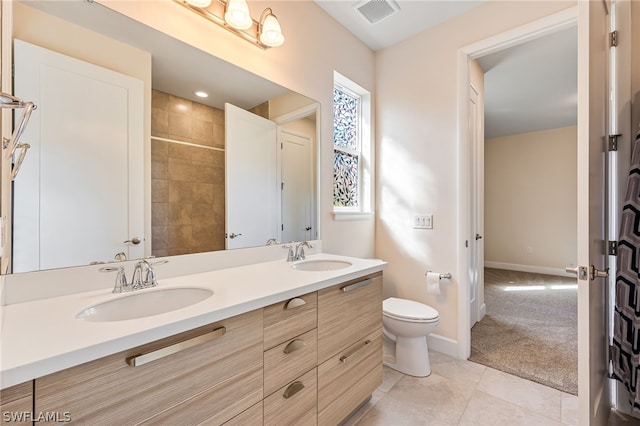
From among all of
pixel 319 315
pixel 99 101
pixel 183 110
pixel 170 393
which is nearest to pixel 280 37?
pixel 183 110

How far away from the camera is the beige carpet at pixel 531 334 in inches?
75.1

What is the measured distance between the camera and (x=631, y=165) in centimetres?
134

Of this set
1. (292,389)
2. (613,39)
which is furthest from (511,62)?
(292,389)

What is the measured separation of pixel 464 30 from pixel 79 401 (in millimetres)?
2877

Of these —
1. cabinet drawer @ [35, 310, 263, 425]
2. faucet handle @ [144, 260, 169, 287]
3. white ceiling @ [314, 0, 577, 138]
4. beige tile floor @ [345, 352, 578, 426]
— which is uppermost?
white ceiling @ [314, 0, 577, 138]

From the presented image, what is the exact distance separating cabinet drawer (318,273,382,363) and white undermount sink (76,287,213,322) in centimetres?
51

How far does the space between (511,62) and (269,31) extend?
2.45 m

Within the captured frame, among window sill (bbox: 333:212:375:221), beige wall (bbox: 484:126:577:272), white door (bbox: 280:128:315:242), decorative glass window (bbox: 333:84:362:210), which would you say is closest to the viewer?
white door (bbox: 280:128:315:242)

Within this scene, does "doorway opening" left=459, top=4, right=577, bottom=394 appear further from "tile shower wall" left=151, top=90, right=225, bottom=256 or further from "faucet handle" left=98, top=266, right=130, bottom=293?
"faucet handle" left=98, top=266, right=130, bottom=293

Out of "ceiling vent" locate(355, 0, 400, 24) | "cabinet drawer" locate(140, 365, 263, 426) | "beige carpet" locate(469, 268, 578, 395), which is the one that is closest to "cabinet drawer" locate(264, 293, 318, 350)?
"cabinet drawer" locate(140, 365, 263, 426)

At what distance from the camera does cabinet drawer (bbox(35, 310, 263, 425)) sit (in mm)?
615

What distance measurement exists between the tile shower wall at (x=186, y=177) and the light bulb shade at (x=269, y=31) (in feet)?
1.70

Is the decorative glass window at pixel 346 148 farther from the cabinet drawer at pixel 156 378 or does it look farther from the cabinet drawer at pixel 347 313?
the cabinet drawer at pixel 156 378

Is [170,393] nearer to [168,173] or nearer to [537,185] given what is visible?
[168,173]
